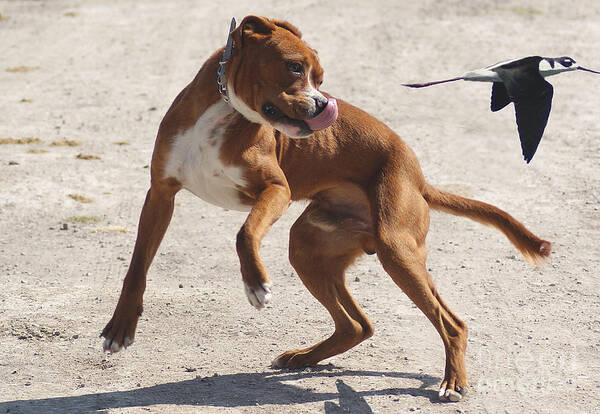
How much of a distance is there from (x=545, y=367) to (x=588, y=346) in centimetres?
44

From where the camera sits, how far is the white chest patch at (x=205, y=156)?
14.4 feet

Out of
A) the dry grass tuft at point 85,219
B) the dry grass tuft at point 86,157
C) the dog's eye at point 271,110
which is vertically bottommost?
the dry grass tuft at point 86,157

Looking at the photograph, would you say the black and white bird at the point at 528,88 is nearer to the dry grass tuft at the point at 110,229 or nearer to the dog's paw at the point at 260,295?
the dog's paw at the point at 260,295

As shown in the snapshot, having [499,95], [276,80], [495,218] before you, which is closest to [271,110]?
[276,80]

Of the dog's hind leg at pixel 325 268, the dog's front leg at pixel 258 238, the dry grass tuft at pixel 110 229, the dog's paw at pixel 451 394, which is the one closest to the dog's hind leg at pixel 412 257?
the dog's paw at pixel 451 394

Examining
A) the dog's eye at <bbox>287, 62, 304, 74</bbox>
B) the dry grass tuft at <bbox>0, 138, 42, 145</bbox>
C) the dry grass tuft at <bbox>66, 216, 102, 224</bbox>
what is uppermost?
the dog's eye at <bbox>287, 62, 304, 74</bbox>

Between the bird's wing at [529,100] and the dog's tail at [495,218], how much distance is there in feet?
2.15

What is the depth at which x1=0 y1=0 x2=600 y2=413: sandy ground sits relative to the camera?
4809 millimetres

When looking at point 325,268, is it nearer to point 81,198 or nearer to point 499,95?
point 499,95

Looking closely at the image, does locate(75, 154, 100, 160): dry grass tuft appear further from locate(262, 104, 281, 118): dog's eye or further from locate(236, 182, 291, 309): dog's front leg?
locate(262, 104, 281, 118): dog's eye

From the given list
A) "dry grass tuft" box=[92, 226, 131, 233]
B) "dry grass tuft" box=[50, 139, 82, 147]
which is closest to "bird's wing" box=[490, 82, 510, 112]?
"dry grass tuft" box=[92, 226, 131, 233]

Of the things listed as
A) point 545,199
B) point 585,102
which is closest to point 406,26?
point 585,102

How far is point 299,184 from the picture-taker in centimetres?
489

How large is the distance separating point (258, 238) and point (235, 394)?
96 cm
